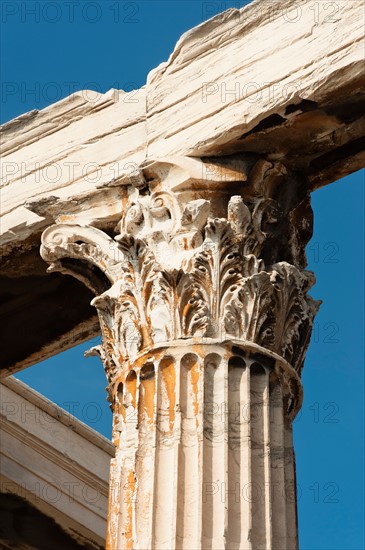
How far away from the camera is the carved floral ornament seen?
12.8 metres

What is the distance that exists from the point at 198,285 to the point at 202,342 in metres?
0.54

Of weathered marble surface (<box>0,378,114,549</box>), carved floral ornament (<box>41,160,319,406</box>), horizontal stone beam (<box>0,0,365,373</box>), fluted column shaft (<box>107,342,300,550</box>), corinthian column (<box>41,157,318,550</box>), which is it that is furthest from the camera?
weathered marble surface (<box>0,378,114,549</box>)

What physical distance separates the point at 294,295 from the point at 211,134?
5.15 feet

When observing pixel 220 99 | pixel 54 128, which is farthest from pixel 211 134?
pixel 54 128

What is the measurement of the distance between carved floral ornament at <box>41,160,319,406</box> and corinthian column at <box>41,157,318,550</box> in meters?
0.01

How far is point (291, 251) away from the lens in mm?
13664

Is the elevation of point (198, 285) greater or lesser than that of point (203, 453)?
greater

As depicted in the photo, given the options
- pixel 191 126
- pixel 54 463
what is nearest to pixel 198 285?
pixel 191 126

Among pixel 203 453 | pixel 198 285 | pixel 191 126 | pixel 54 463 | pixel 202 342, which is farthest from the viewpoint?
pixel 54 463

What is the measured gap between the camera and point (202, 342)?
12.6 m

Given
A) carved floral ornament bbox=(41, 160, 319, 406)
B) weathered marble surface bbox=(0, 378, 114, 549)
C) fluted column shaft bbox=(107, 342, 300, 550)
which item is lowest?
fluted column shaft bbox=(107, 342, 300, 550)

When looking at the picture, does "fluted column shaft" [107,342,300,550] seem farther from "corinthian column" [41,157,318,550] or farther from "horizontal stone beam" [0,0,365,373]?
"horizontal stone beam" [0,0,365,373]

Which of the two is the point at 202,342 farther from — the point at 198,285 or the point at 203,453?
the point at 203,453

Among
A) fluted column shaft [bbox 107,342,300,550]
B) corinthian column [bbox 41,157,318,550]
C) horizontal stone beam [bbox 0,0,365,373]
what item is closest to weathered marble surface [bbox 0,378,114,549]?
horizontal stone beam [bbox 0,0,365,373]
